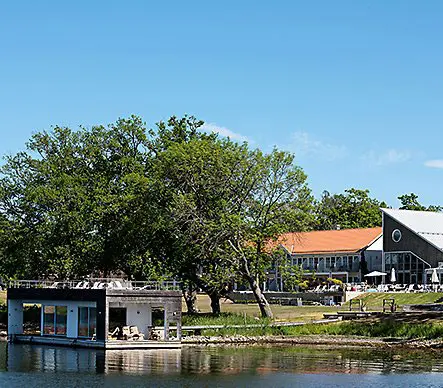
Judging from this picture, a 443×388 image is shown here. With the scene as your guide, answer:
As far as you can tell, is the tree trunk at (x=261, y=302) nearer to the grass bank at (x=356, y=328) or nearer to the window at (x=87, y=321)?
the grass bank at (x=356, y=328)

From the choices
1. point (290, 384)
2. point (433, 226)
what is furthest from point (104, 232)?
point (433, 226)

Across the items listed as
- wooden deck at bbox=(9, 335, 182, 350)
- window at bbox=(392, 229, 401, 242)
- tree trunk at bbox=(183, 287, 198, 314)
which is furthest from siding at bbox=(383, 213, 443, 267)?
wooden deck at bbox=(9, 335, 182, 350)

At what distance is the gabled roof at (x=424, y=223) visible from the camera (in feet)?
303

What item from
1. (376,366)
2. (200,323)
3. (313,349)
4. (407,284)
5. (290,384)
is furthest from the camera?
(407,284)

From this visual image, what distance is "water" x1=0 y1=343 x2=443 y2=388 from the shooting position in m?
37.3

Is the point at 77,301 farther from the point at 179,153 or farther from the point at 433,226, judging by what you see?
the point at 433,226

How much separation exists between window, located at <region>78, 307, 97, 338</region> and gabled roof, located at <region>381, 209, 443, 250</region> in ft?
152

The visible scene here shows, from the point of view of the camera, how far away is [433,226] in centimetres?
9569

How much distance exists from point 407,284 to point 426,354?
4219 centimetres

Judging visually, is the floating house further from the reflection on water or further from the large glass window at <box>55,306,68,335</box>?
the reflection on water

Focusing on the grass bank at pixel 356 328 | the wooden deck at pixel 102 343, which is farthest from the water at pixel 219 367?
the grass bank at pixel 356 328

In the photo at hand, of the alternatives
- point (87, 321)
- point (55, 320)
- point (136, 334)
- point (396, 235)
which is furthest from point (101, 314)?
point (396, 235)

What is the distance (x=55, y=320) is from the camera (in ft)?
184

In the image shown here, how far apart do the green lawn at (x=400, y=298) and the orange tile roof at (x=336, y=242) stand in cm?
1724
